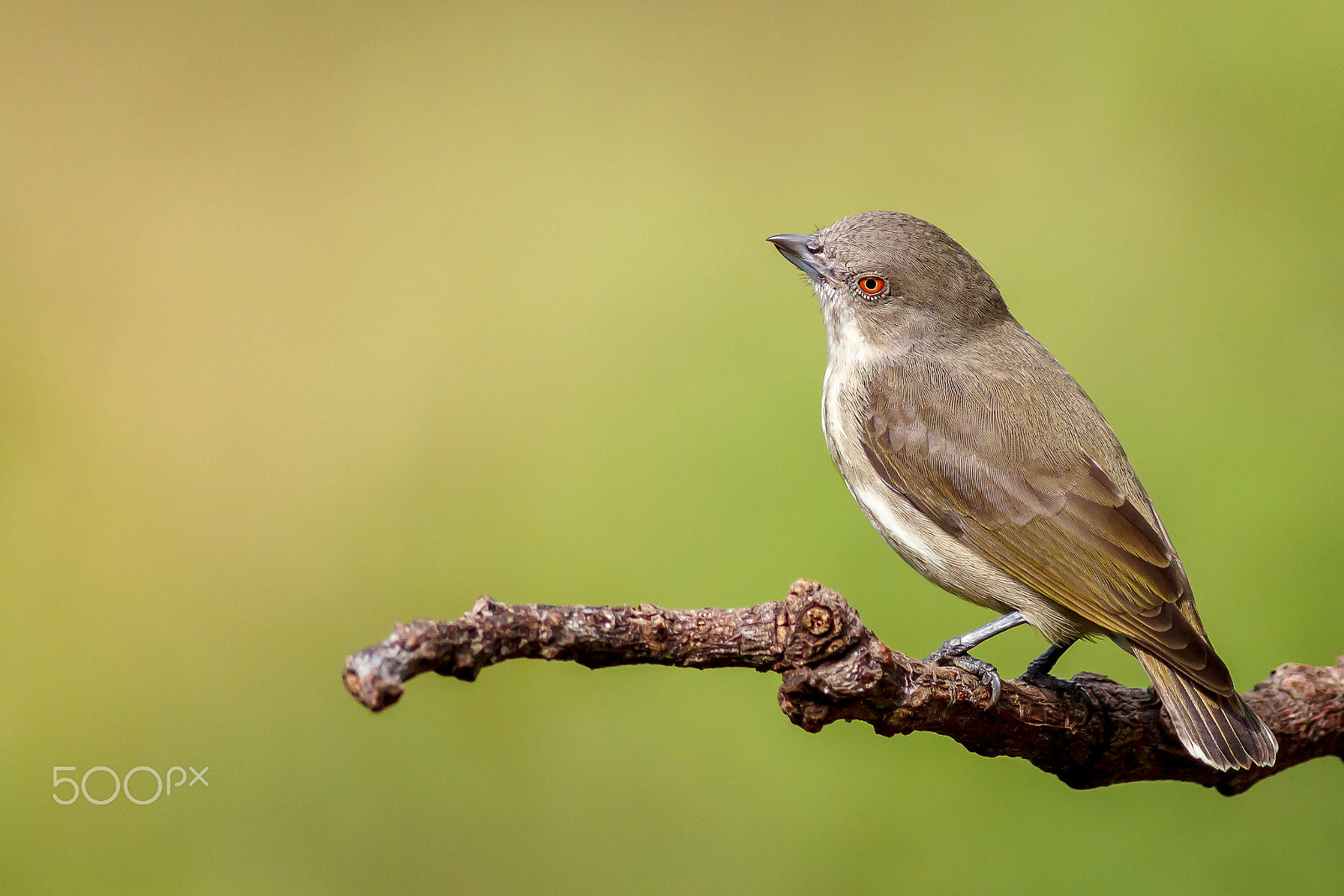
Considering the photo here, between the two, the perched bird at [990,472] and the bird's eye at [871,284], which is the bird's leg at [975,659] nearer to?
the perched bird at [990,472]

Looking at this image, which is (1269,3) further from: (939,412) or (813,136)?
(939,412)

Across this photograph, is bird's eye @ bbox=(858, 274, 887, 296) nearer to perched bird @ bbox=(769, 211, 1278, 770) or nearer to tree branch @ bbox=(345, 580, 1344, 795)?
perched bird @ bbox=(769, 211, 1278, 770)

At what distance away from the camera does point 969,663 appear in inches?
130

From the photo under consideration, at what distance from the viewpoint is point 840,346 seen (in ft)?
14.3

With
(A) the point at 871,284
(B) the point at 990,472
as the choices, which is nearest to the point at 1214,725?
(B) the point at 990,472

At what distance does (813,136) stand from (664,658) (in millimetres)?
4952

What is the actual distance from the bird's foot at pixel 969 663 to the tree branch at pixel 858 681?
2.2 inches

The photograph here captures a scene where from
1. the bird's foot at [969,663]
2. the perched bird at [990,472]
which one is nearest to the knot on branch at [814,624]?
the bird's foot at [969,663]

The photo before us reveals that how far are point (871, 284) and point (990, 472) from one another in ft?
2.80

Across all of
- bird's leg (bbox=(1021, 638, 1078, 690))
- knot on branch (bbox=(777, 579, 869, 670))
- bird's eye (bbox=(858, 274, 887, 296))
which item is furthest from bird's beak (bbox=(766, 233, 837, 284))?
knot on branch (bbox=(777, 579, 869, 670))

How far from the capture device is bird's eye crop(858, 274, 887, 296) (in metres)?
4.18

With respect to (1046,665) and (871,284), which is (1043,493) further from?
(871,284)

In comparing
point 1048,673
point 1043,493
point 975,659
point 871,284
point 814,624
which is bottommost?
point 1048,673

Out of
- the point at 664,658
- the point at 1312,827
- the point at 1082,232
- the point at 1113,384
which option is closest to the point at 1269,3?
the point at 1082,232
